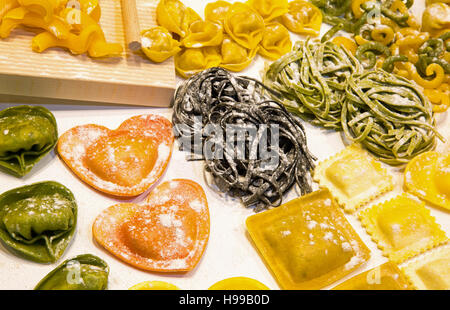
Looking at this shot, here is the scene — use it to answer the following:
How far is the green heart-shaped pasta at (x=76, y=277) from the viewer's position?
2.12m

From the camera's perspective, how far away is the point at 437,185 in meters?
2.87

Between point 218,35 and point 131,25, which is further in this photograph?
point 218,35

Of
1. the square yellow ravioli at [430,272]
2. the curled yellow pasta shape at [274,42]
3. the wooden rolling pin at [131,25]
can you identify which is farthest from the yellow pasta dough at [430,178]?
the wooden rolling pin at [131,25]

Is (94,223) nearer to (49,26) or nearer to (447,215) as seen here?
(49,26)

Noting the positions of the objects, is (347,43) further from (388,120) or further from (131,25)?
(131,25)

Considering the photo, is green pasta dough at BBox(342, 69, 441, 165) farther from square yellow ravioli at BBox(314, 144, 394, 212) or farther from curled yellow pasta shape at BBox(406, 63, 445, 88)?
curled yellow pasta shape at BBox(406, 63, 445, 88)

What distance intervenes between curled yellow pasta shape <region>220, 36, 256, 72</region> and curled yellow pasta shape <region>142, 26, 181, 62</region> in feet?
1.36

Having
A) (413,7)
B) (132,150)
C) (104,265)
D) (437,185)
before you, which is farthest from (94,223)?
(413,7)

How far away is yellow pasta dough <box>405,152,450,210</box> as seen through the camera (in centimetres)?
283

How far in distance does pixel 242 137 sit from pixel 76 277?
1.27 m

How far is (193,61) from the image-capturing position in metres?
3.13

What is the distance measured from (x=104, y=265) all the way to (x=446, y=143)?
2535mm

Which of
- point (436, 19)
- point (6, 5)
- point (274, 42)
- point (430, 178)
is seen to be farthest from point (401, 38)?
point (6, 5)

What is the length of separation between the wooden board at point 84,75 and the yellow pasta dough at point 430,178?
1712 millimetres
